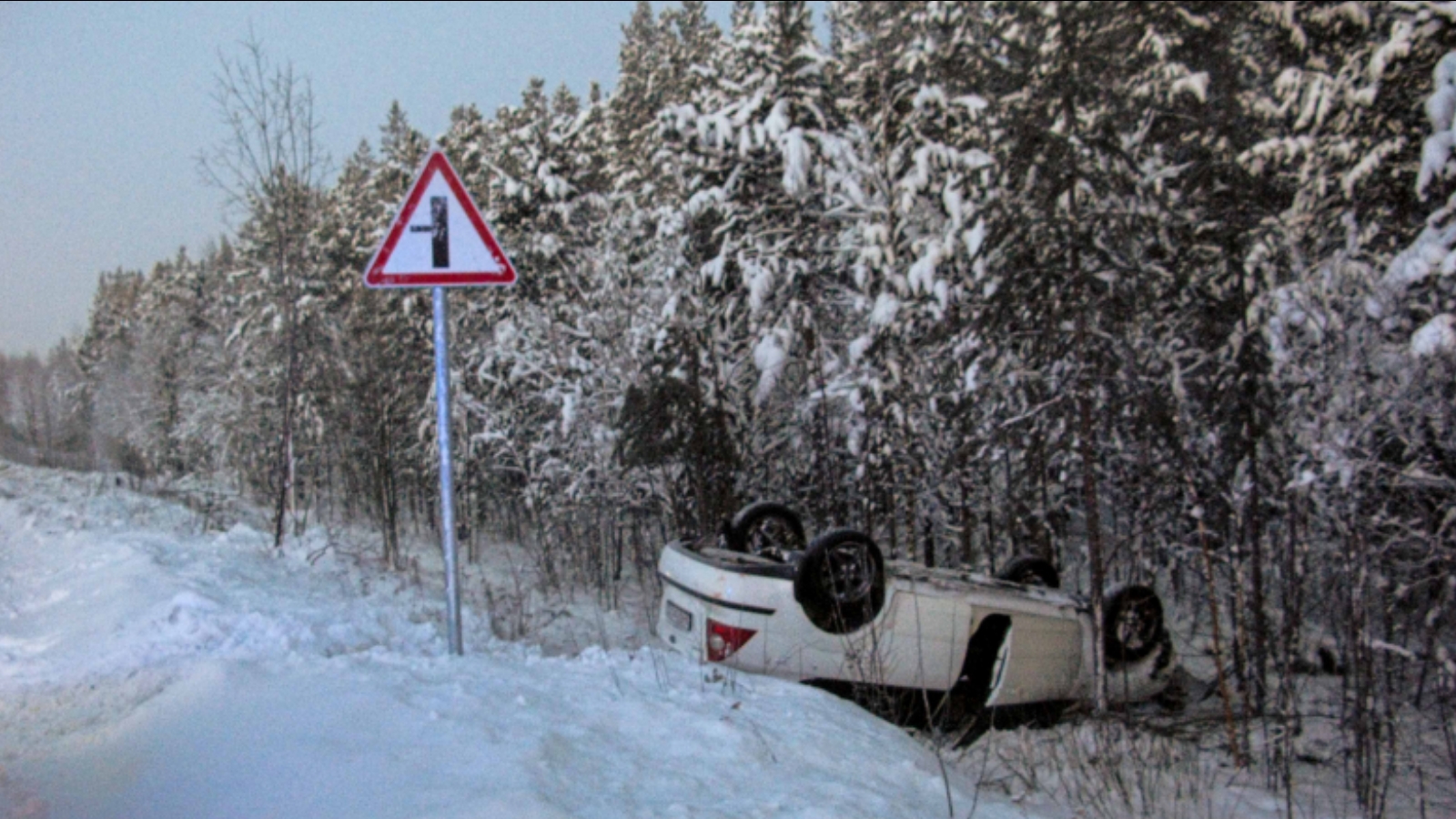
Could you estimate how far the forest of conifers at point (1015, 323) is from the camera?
712cm

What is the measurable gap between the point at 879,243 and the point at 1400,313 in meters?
5.66

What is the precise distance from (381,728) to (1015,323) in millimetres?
5938

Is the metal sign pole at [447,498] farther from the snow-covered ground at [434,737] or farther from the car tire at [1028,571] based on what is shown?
the car tire at [1028,571]

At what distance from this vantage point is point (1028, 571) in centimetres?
828

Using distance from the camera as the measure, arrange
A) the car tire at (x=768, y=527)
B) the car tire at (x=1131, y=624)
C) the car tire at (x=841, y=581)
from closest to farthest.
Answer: the car tire at (x=841, y=581) < the car tire at (x=1131, y=624) < the car tire at (x=768, y=527)

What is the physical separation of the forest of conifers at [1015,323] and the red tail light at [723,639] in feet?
10.5

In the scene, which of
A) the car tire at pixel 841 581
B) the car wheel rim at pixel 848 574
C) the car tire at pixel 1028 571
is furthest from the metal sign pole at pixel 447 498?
the car tire at pixel 1028 571

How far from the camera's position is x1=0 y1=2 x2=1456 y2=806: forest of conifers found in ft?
23.4

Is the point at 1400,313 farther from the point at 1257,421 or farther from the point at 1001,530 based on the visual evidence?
the point at 1001,530

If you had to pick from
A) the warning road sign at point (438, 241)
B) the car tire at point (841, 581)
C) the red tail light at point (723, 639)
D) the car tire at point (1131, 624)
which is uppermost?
the warning road sign at point (438, 241)

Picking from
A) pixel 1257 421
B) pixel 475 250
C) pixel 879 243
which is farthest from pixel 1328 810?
pixel 879 243

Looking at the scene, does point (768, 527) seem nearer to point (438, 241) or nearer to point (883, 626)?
point (883, 626)

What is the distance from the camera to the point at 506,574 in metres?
Answer: 13.1

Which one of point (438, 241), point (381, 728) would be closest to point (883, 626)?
point (381, 728)
